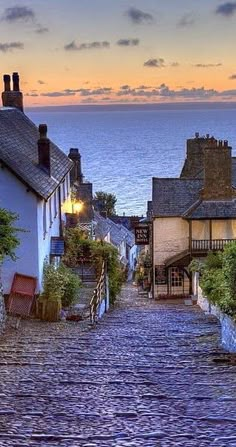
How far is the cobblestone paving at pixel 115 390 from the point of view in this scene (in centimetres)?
977

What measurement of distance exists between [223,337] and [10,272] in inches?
382

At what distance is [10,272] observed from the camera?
25.0 metres

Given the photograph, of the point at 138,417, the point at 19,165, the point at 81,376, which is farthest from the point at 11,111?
the point at 138,417

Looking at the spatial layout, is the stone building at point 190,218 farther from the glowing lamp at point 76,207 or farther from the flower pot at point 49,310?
the flower pot at point 49,310

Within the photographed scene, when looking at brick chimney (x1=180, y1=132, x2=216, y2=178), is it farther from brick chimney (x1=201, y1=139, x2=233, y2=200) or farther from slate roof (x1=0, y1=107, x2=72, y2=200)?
slate roof (x1=0, y1=107, x2=72, y2=200)

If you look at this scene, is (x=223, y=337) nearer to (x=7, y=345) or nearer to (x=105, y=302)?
(x=7, y=345)

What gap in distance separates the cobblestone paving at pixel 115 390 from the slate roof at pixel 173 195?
58.4ft

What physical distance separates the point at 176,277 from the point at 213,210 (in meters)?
4.57

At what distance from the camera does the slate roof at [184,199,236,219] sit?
3741 centimetres

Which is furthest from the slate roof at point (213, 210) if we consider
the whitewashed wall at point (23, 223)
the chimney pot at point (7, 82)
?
the whitewashed wall at point (23, 223)

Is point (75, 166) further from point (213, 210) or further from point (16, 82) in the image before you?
point (213, 210)

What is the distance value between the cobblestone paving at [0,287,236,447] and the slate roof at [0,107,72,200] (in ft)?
20.7

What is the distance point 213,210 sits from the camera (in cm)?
3753

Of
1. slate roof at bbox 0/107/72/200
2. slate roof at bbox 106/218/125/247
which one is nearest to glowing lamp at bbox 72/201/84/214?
slate roof at bbox 0/107/72/200
